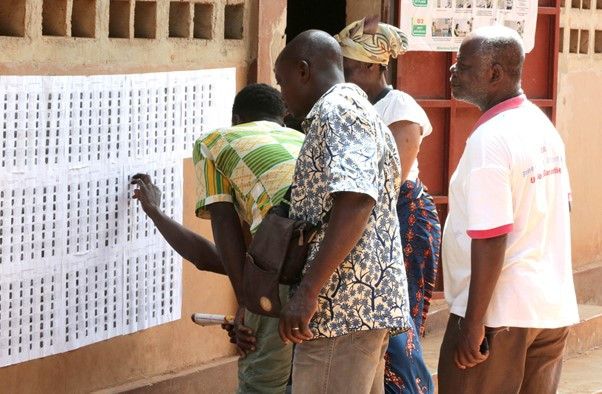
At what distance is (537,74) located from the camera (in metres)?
7.43

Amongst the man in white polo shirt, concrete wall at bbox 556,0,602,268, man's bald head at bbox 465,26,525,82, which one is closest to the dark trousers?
the man in white polo shirt

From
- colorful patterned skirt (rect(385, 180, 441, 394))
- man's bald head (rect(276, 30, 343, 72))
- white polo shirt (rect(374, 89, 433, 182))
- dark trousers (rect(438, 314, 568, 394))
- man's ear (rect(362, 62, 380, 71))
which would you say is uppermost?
man's bald head (rect(276, 30, 343, 72))

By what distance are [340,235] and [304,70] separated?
0.56 m

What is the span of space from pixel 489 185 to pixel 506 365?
2.04 ft

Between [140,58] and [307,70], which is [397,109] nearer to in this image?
[140,58]

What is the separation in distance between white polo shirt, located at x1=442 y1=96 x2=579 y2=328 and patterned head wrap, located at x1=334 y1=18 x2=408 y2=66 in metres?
1.11

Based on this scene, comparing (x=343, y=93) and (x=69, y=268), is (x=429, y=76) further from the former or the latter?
(x=343, y=93)

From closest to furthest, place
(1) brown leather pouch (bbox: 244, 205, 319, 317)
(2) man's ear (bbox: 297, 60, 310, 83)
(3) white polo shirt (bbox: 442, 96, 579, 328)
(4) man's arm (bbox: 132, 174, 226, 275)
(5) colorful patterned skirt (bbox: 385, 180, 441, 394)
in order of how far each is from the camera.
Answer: (1) brown leather pouch (bbox: 244, 205, 319, 317), (2) man's ear (bbox: 297, 60, 310, 83), (3) white polo shirt (bbox: 442, 96, 579, 328), (4) man's arm (bbox: 132, 174, 226, 275), (5) colorful patterned skirt (bbox: 385, 180, 441, 394)

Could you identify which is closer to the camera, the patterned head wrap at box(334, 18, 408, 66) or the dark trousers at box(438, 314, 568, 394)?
the dark trousers at box(438, 314, 568, 394)

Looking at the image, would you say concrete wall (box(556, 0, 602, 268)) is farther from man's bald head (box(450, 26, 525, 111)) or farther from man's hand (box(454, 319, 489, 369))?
man's hand (box(454, 319, 489, 369))

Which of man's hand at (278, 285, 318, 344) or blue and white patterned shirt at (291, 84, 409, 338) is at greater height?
blue and white patterned shirt at (291, 84, 409, 338)

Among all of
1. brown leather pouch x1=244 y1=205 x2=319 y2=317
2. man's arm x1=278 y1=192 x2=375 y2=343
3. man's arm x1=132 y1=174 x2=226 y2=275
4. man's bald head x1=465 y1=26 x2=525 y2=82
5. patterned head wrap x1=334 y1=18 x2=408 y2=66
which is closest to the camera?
man's arm x1=278 y1=192 x2=375 y2=343

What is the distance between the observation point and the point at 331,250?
11.1 ft

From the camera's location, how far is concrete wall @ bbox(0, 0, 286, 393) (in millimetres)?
4359
